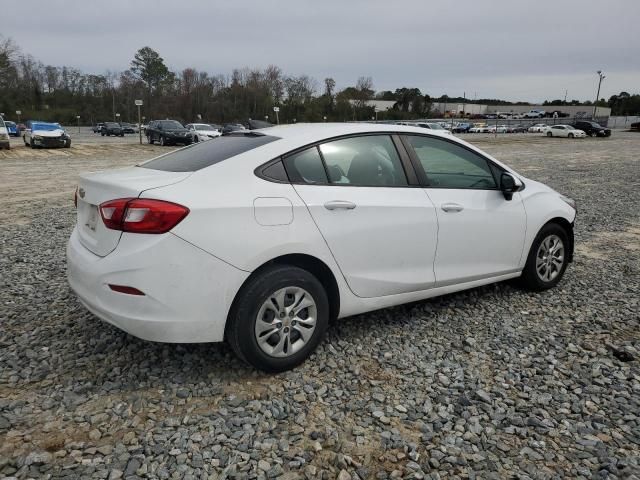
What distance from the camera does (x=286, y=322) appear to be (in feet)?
10.3

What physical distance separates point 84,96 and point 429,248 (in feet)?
378

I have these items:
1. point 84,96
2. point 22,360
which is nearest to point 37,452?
point 22,360

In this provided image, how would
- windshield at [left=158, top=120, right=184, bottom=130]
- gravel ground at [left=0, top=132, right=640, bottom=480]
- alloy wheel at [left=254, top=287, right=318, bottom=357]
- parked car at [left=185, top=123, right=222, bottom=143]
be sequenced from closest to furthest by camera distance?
gravel ground at [left=0, top=132, right=640, bottom=480] → alloy wheel at [left=254, top=287, right=318, bottom=357] → windshield at [left=158, top=120, right=184, bottom=130] → parked car at [left=185, top=123, right=222, bottom=143]

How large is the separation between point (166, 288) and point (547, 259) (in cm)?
360

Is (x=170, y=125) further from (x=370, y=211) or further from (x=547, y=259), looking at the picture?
(x=370, y=211)

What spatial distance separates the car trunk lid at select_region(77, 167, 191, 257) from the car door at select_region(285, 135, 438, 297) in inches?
32.9

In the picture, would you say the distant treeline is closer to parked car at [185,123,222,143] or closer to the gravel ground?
parked car at [185,123,222,143]

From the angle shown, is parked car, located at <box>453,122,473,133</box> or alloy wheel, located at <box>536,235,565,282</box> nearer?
alloy wheel, located at <box>536,235,565,282</box>

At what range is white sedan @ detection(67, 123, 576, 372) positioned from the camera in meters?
2.81

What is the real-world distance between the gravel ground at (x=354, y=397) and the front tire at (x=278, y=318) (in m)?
0.18

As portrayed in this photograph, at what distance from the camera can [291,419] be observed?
2791 millimetres

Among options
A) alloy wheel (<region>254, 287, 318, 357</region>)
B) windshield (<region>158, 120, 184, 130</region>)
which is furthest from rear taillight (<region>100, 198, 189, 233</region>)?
windshield (<region>158, 120, 184, 130</region>)

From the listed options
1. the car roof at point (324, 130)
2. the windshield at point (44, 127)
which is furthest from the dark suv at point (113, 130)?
the car roof at point (324, 130)

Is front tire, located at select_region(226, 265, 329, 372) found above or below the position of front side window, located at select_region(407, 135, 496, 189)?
below
